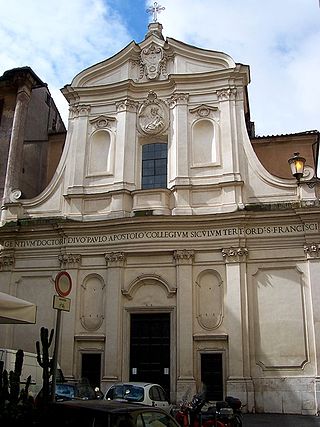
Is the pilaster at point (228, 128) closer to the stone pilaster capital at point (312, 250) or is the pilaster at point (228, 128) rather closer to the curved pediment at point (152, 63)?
the curved pediment at point (152, 63)

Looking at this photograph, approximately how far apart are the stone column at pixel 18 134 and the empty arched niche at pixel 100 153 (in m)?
2.95

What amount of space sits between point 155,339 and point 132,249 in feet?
10.6

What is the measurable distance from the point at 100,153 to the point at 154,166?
2.29 m

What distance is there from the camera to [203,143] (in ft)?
65.1

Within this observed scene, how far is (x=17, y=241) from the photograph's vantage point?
19641 millimetres

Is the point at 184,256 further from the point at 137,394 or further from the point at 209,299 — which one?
the point at 137,394

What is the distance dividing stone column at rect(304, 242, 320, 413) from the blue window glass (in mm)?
6014

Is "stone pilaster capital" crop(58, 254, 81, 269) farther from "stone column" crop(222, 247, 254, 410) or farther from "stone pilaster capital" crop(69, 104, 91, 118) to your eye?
"stone pilaster capital" crop(69, 104, 91, 118)

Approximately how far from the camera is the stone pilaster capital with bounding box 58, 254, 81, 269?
61.7ft

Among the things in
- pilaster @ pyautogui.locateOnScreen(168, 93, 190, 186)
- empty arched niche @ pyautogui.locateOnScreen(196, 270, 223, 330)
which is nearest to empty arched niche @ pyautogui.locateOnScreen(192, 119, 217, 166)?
pilaster @ pyautogui.locateOnScreen(168, 93, 190, 186)

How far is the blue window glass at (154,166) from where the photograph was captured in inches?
787

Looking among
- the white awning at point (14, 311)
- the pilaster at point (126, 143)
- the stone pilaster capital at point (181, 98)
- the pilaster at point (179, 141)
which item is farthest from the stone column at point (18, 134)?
the white awning at point (14, 311)

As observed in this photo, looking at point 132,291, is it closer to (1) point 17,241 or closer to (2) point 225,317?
(2) point 225,317

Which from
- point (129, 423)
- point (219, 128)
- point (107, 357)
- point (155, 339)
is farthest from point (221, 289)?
point (129, 423)
